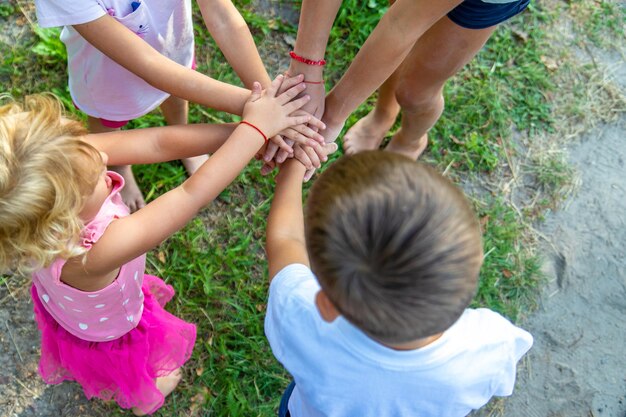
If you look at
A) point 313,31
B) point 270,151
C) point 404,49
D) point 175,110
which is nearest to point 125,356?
point 270,151


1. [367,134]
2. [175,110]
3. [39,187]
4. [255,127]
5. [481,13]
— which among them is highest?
[481,13]

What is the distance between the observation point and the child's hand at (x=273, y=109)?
1911mm

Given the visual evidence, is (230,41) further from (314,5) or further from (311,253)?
(311,253)

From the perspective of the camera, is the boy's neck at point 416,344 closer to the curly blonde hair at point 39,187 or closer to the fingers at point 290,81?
the curly blonde hair at point 39,187

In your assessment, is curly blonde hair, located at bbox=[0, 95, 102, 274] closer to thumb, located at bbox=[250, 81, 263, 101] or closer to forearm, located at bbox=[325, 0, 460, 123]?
thumb, located at bbox=[250, 81, 263, 101]

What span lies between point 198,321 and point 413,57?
1.52 m

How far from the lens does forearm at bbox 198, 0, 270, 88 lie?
215 cm

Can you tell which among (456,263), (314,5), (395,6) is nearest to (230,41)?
(314,5)

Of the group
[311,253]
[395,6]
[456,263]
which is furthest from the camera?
[395,6]

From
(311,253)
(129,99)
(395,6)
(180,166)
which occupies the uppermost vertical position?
(395,6)

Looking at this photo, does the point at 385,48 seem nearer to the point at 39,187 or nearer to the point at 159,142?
the point at 159,142

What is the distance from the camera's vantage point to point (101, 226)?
165 cm

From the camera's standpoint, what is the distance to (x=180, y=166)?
2.95 meters

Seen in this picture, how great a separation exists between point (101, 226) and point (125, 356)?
25.6 inches
